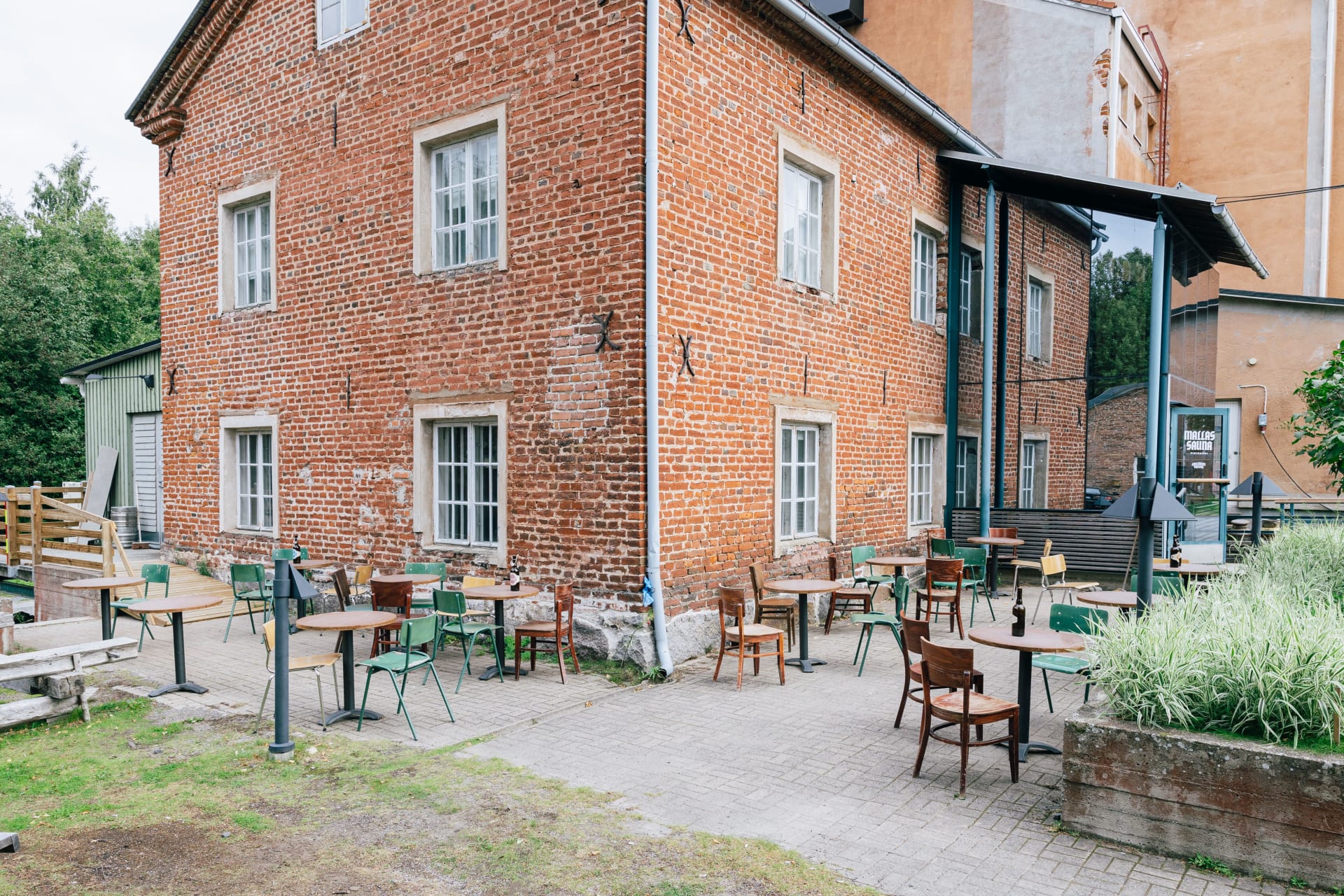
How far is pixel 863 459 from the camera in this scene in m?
11.3

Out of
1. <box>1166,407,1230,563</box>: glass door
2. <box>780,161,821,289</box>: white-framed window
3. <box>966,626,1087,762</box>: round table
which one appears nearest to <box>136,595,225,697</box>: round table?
<box>966,626,1087,762</box>: round table

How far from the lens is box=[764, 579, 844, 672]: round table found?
7.97m

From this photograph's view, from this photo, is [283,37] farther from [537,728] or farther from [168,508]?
[537,728]

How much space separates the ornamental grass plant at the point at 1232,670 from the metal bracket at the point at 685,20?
6287 millimetres

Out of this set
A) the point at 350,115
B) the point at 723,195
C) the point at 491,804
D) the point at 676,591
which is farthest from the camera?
the point at 350,115

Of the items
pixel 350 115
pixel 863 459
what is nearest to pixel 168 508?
pixel 350 115

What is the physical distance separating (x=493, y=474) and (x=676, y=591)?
7.99ft

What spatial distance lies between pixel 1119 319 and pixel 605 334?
883 cm

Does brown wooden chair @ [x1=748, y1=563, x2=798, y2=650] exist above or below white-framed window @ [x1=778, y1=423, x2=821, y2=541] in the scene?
below

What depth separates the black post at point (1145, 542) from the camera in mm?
6137

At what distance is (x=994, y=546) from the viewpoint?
12289 millimetres

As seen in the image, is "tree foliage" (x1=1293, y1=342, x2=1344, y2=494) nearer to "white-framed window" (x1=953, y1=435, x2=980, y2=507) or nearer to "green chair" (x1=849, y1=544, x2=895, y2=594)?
"white-framed window" (x1=953, y1=435, x2=980, y2=507)

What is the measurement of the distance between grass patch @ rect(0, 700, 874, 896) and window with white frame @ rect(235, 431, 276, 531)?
5.78 meters

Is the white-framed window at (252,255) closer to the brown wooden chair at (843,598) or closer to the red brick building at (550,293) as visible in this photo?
the red brick building at (550,293)
